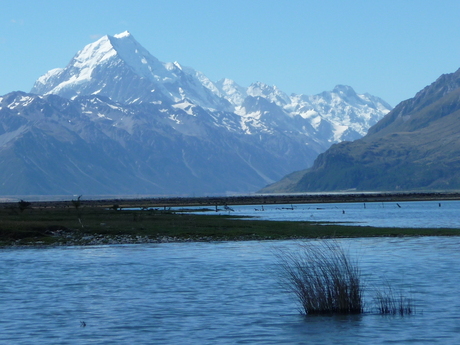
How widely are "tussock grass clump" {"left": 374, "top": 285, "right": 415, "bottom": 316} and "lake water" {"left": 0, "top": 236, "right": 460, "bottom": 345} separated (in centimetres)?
54

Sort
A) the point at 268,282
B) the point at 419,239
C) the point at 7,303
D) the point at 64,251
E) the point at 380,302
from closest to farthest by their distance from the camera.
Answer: the point at 380,302 < the point at 7,303 < the point at 268,282 < the point at 64,251 < the point at 419,239

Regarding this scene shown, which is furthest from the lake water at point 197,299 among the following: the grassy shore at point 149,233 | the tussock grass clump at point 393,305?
the grassy shore at point 149,233

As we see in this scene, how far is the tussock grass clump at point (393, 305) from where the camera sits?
3222 centimetres

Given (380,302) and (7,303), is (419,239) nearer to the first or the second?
(380,302)

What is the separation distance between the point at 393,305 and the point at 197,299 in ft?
31.7

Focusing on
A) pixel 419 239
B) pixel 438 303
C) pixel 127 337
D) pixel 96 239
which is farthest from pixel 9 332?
pixel 419 239

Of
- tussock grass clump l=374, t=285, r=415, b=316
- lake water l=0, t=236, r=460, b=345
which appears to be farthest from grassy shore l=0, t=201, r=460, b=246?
tussock grass clump l=374, t=285, r=415, b=316

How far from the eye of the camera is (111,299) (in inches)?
1492

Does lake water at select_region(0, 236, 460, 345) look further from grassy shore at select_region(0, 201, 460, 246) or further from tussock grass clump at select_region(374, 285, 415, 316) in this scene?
grassy shore at select_region(0, 201, 460, 246)

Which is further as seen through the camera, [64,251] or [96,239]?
[96,239]

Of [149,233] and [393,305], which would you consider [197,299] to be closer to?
[393,305]

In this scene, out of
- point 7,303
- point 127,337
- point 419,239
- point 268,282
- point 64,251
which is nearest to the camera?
point 127,337

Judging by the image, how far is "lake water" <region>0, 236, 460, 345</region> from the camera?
1133 inches

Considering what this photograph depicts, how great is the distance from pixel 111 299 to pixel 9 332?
329 inches
